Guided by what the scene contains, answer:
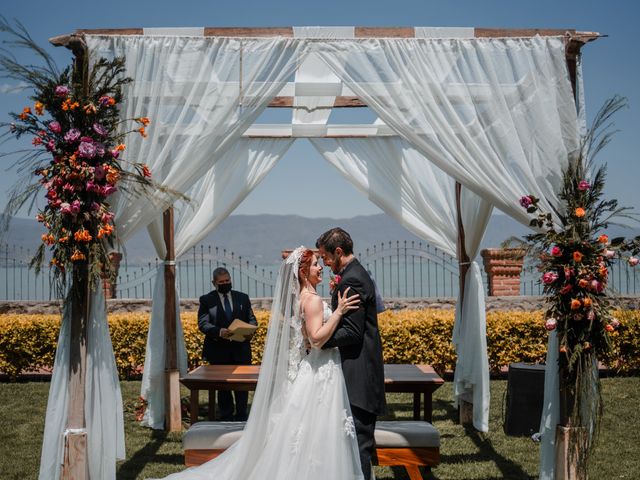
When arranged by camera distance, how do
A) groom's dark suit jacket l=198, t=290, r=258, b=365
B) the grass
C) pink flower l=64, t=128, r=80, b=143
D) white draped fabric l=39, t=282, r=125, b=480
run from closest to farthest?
1. pink flower l=64, t=128, r=80, b=143
2. white draped fabric l=39, t=282, r=125, b=480
3. the grass
4. groom's dark suit jacket l=198, t=290, r=258, b=365

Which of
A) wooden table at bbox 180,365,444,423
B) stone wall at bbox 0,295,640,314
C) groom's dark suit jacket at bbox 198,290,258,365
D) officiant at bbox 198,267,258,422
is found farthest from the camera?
stone wall at bbox 0,295,640,314

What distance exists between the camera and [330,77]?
7504mm

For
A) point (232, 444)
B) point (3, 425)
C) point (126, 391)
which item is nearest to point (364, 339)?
point (232, 444)

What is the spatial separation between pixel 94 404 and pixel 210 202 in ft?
11.9

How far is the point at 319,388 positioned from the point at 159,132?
2.22 m

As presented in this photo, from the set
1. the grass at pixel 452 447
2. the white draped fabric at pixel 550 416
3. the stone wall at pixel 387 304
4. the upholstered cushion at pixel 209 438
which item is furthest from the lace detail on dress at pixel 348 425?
the stone wall at pixel 387 304

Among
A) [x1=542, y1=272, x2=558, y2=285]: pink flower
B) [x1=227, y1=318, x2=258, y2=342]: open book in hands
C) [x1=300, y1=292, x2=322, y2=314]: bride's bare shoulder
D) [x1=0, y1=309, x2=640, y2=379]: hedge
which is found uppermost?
[x1=542, y1=272, x2=558, y2=285]: pink flower

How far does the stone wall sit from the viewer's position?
12.5m

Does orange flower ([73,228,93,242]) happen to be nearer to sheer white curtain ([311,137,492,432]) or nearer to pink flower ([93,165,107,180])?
pink flower ([93,165,107,180])

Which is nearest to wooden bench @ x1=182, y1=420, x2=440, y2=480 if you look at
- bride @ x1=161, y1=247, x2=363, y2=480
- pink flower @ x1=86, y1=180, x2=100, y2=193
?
bride @ x1=161, y1=247, x2=363, y2=480

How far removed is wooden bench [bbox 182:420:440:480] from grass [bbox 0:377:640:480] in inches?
23.9

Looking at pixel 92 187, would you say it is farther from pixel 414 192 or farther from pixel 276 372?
pixel 414 192

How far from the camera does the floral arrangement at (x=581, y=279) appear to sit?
5297mm

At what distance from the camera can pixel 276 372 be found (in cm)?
538
